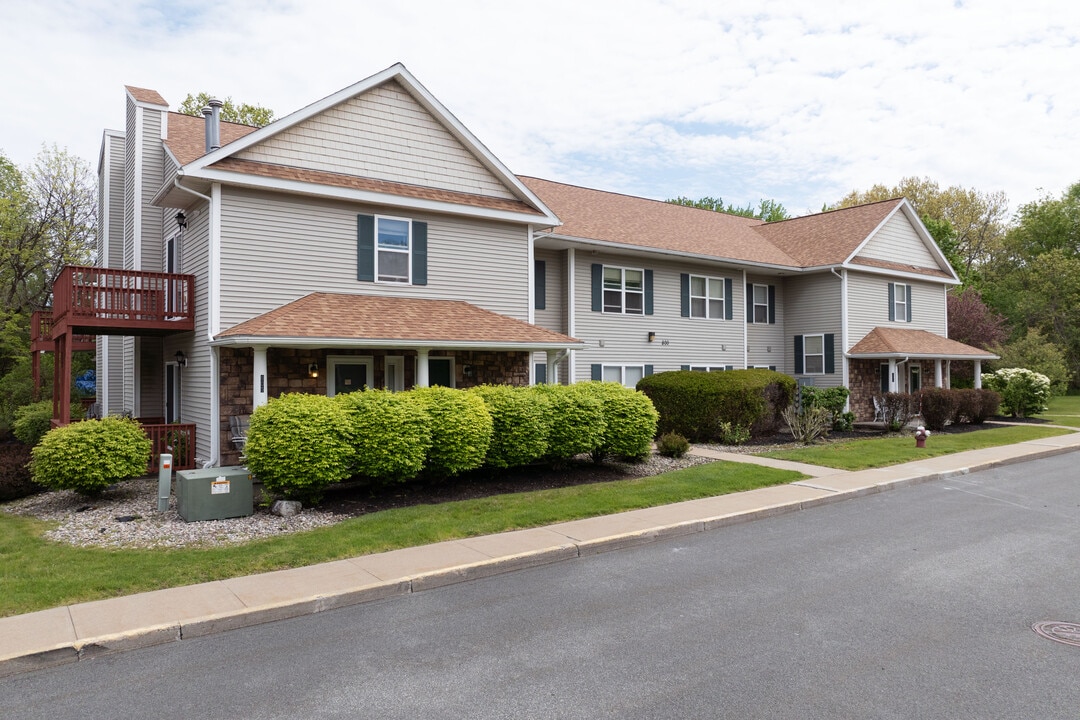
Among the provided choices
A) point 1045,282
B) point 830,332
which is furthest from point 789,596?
point 1045,282

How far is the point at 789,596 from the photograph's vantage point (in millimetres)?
6727

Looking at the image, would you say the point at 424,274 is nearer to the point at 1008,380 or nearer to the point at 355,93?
the point at 355,93

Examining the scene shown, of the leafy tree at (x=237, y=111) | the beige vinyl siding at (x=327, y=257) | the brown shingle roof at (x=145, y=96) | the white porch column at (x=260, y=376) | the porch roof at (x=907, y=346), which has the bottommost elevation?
the white porch column at (x=260, y=376)

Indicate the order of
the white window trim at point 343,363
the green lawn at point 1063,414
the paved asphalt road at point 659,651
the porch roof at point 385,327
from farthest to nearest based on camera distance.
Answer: the green lawn at point 1063,414, the white window trim at point 343,363, the porch roof at point 385,327, the paved asphalt road at point 659,651

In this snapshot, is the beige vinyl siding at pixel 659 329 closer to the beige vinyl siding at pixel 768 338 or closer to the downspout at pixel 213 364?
the beige vinyl siding at pixel 768 338

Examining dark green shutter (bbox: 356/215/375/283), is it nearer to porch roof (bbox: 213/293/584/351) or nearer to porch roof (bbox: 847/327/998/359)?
porch roof (bbox: 213/293/584/351)

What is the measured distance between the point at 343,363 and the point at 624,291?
398 inches

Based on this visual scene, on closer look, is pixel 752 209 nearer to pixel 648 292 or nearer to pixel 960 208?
pixel 960 208

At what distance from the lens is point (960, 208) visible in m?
52.2

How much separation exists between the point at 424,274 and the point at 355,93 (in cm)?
405

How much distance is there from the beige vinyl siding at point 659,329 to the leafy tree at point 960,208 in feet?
108

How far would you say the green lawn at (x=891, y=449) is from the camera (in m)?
15.3

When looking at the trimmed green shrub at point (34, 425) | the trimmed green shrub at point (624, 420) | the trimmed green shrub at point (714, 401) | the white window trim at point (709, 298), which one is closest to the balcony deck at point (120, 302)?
the trimmed green shrub at point (34, 425)

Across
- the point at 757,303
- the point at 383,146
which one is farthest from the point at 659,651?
the point at 757,303
